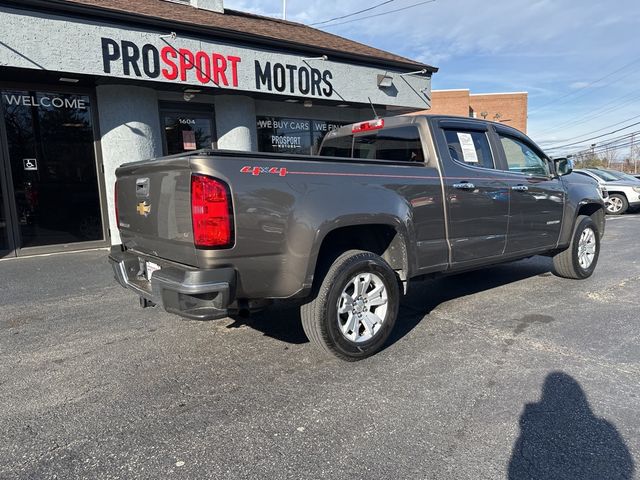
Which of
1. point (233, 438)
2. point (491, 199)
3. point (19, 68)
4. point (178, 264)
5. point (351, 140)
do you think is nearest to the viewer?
point (233, 438)

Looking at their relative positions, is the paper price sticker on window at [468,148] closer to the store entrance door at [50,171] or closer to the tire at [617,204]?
the store entrance door at [50,171]

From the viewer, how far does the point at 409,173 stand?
4.01 m

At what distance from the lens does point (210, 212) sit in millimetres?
2951

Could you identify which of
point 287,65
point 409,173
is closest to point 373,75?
point 287,65

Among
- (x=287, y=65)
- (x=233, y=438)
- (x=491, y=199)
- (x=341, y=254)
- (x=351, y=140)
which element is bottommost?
(x=233, y=438)

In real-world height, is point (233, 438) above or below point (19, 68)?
below

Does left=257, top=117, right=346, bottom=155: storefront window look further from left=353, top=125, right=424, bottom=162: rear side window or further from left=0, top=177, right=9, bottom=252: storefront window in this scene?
left=353, top=125, right=424, bottom=162: rear side window

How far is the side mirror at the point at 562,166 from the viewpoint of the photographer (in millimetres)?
5622

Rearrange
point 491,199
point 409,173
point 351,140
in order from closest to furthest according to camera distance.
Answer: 1. point 409,173
2. point 491,199
3. point 351,140

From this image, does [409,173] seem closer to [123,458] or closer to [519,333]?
[519,333]

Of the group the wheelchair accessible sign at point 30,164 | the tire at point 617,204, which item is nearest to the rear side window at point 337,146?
the wheelchair accessible sign at point 30,164

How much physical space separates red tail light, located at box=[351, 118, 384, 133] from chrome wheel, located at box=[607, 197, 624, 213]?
44.3 ft

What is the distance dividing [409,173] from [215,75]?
6.50 meters

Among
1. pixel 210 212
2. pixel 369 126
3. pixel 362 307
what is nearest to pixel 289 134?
pixel 369 126
